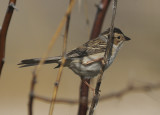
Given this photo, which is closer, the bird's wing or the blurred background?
the bird's wing

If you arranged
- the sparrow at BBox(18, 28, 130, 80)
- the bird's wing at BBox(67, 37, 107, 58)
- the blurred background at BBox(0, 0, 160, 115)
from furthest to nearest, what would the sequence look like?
1. the blurred background at BBox(0, 0, 160, 115)
2. the bird's wing at BBox(67, 37, 107, 58)
3. the sparrow at BBox(18, 28, 130, 80)

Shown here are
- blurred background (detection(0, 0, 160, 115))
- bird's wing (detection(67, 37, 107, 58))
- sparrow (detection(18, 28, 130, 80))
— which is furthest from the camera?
blurred background (detection(0, 0, 160, 115))

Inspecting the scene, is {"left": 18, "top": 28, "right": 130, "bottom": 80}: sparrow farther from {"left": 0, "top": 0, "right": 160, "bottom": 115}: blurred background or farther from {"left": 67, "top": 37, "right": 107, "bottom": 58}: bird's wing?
{"left": 0, "top": 0, "right": 160, "bottom": 115}: blurred background

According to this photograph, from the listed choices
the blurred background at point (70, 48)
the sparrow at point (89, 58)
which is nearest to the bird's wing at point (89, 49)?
the sparrow at point (89, 58)

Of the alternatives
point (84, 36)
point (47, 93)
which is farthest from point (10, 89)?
point (84, 36)

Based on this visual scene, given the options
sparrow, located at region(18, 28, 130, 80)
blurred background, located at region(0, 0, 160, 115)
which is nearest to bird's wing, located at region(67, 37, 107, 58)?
sparrow, located at region(18, 28, 130, 80)

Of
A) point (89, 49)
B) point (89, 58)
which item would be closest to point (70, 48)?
point (89, 49)
